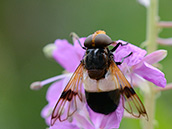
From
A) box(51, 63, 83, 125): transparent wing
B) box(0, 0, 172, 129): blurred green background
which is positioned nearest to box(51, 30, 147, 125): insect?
box(51, 63, 83, 125): transparent wing

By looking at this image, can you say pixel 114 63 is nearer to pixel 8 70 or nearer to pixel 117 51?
pixel 117 51

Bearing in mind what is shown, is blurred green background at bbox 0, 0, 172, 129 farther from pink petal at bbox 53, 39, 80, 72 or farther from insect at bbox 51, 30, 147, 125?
insect at bbox 51, 30, 147, 125

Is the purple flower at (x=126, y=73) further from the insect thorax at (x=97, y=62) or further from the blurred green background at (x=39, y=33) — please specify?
the blurred green background at (x=39, y=33)

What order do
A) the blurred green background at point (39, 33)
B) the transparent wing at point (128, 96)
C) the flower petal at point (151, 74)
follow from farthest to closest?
the blurred green background at point (39, 33) < the flower petal at point (151, 74) < the transparent wing at point (128, 96)

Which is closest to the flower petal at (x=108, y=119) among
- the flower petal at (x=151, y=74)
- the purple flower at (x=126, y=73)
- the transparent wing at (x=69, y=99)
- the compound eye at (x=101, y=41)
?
the purple flower at (x=126, y=73)

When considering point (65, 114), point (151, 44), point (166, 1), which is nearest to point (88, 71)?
point (65, 114)

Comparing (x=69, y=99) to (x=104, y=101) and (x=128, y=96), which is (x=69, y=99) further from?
(x=128, y=96)

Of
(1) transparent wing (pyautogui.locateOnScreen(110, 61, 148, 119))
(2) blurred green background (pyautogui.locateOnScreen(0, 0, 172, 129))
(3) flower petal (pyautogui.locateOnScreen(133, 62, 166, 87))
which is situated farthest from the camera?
(2) blurred green background (pyautogui.locateOnScreen(0, 0, 172, 129))
